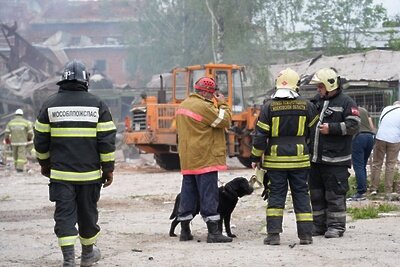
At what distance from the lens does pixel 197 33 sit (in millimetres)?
45062

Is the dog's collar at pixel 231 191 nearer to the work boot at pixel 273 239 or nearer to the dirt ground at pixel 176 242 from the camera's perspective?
the dirt ground at pixel 176 242

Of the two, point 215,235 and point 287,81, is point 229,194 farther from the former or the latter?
point 287,81

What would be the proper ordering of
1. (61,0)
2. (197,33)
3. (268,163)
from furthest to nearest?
(61,0) → (197,33) → (268,163)

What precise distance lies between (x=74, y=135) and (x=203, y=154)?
6.73ft

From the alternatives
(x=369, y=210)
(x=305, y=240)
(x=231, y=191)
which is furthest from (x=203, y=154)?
(x=369, y=210)

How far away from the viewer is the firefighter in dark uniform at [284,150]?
344 inches

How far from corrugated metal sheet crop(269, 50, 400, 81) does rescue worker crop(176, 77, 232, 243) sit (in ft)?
60.5

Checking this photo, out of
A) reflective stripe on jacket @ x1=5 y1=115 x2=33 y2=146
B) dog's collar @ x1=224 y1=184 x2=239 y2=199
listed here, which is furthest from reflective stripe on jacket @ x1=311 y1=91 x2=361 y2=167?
reflective stripe on jacket @ x1=5 y1=115 x2=33 y2=146

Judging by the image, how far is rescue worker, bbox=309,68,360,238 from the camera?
30.1 feet

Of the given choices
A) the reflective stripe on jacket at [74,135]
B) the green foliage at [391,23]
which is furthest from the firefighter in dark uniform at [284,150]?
the green foliage at [391,23]

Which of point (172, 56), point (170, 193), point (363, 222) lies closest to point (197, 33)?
point (172, 56)

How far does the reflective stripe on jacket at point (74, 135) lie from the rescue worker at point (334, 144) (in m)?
2.72

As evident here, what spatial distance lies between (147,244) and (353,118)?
2.57 m

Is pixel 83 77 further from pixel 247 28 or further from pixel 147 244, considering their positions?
pixel 247 28
